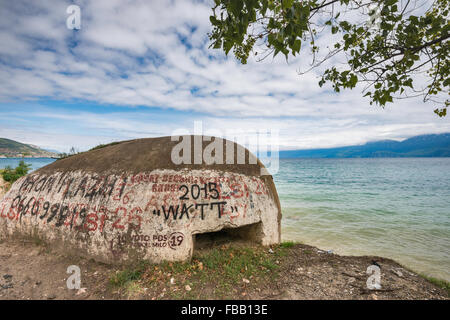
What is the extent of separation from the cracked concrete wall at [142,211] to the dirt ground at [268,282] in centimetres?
45

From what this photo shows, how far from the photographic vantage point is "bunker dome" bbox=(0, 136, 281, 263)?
514 centimetres

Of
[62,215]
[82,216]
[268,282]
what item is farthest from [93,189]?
[268,282]

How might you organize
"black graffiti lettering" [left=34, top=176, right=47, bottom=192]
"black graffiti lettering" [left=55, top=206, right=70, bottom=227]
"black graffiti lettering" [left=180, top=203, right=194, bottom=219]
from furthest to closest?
1. "black graffiti lettering" [left=34, top=176, right=47, bottom=192]
2. "black graffiti lettering" [left=55, top=206, right=70, bottom=227]
3. "black graffiti lettering" [left=180, top=203, right=194, bottom=219]

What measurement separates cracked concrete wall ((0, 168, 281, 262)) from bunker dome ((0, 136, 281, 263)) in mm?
24

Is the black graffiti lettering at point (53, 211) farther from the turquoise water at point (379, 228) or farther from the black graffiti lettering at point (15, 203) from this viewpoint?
the turquoise water at point (379, 228)

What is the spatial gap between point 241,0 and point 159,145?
496 cm

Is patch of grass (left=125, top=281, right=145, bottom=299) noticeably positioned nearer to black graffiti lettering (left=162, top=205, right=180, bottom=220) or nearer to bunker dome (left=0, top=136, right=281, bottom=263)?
bunker dome (left=0, top=136, right=281, bottom=263)

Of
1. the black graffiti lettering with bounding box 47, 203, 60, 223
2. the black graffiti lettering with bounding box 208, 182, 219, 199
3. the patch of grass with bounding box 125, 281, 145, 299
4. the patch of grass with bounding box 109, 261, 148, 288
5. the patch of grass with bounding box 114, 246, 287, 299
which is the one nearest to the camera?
the patch of grass with bounding box 125, 281, 145, 299

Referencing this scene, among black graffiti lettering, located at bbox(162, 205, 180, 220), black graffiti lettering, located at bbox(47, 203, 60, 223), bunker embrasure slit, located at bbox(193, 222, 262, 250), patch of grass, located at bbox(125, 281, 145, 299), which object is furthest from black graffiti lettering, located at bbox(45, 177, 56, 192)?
bunker embrasure slit, located at bbox(193, 222, 262, 250)

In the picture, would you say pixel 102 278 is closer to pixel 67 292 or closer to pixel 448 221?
pixel 67 292

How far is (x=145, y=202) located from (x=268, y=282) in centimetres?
345

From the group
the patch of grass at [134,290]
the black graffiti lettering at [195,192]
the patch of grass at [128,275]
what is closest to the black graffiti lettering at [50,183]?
the patch of grass at [128,275]

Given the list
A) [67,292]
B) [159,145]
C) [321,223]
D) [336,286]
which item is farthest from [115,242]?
[321,223]
